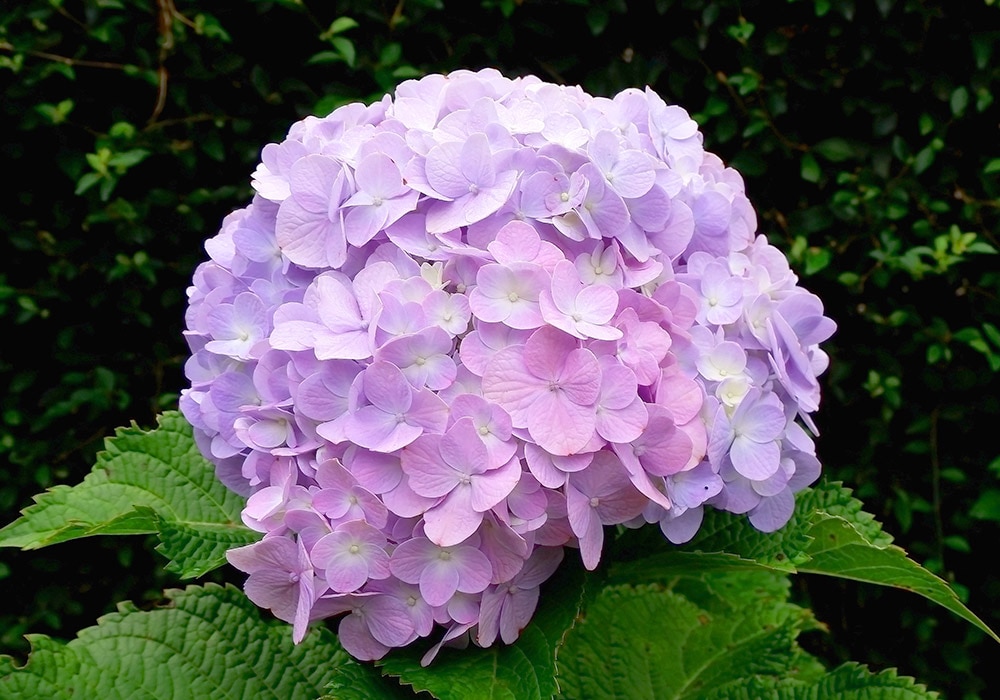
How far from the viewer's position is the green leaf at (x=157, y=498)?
2.30 feet

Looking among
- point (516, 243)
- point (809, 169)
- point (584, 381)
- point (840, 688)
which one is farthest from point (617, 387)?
point (809, 169)

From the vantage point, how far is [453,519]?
21.6 inches

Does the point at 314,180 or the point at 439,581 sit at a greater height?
the point at 314,180

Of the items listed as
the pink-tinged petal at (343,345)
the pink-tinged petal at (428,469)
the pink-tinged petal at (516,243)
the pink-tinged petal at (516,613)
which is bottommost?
the pink-tinged petal at (516,613)

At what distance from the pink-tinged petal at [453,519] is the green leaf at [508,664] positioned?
0.11 meters

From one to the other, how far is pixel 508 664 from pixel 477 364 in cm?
23

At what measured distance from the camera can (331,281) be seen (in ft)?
2.00

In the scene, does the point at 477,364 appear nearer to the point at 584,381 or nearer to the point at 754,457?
the point at 584,381

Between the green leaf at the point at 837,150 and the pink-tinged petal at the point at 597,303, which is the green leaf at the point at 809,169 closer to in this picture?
the green leaf at the point at 837,150

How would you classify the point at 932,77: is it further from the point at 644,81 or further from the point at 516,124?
the point at 516,124

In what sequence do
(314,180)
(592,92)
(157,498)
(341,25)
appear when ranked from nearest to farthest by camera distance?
(314,180)
(157,498)
(341,25)
(592,92)

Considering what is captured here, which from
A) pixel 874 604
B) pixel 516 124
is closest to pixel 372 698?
pixel 516 124

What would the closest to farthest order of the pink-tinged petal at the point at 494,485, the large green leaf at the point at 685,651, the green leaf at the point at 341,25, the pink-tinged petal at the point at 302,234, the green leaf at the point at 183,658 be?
the pink-tinged petal at the point at 494,485 < the pink-tinged petal at the point at 302,234 < the green leaf at the point at 183,658 < the large green leaf at the point at 685,651 < the green leaf at the point at 341,25

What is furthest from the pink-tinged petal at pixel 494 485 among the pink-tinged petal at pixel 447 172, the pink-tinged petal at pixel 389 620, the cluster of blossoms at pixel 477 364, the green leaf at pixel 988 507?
the green leaf at pixel 988 507
